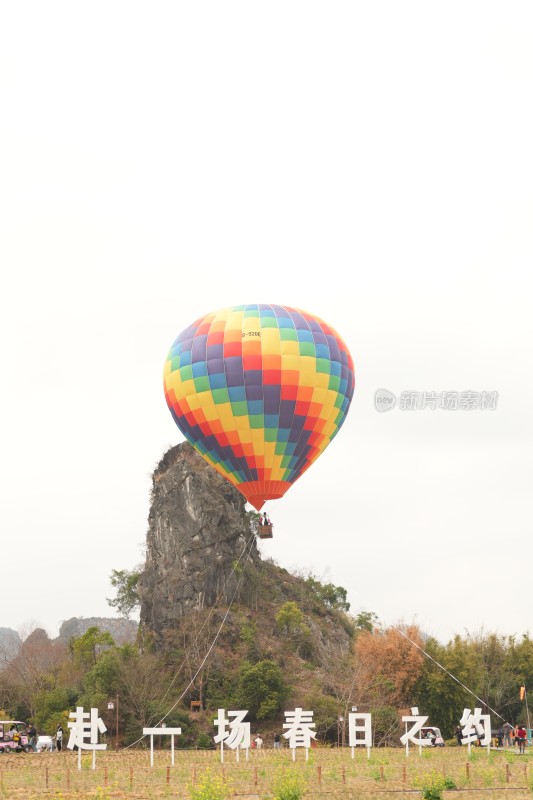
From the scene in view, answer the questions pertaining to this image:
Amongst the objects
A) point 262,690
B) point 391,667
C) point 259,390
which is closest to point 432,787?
point 259,390

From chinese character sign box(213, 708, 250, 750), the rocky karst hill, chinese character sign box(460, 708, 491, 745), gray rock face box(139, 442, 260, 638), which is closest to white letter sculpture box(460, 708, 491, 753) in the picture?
chinese character sign box(460, 708, 491, 745)

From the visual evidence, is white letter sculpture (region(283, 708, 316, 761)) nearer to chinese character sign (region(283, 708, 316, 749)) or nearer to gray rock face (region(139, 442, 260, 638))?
chinese character sign (region(283, 708, 316, 749))

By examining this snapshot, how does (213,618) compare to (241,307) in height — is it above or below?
below

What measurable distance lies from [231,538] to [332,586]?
19062 millimetres

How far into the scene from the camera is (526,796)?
76.4ft

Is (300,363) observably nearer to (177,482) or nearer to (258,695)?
(258,695)

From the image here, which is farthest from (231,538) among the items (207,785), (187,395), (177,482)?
(207,785)

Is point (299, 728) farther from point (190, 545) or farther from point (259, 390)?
point (190, 545)

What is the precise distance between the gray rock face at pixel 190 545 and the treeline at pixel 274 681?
2626 millimetres

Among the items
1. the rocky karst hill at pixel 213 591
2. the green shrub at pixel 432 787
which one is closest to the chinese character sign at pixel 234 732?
the green shrub at pixel 432 787

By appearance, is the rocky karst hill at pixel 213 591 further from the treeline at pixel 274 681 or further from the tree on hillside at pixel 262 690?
the tree on hillside at pixel 262 690

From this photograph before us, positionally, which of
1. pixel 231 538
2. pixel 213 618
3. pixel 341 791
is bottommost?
pixel 341 791

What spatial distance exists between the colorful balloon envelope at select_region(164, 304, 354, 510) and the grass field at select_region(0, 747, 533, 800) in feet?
36.5

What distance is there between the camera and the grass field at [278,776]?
2397cm
